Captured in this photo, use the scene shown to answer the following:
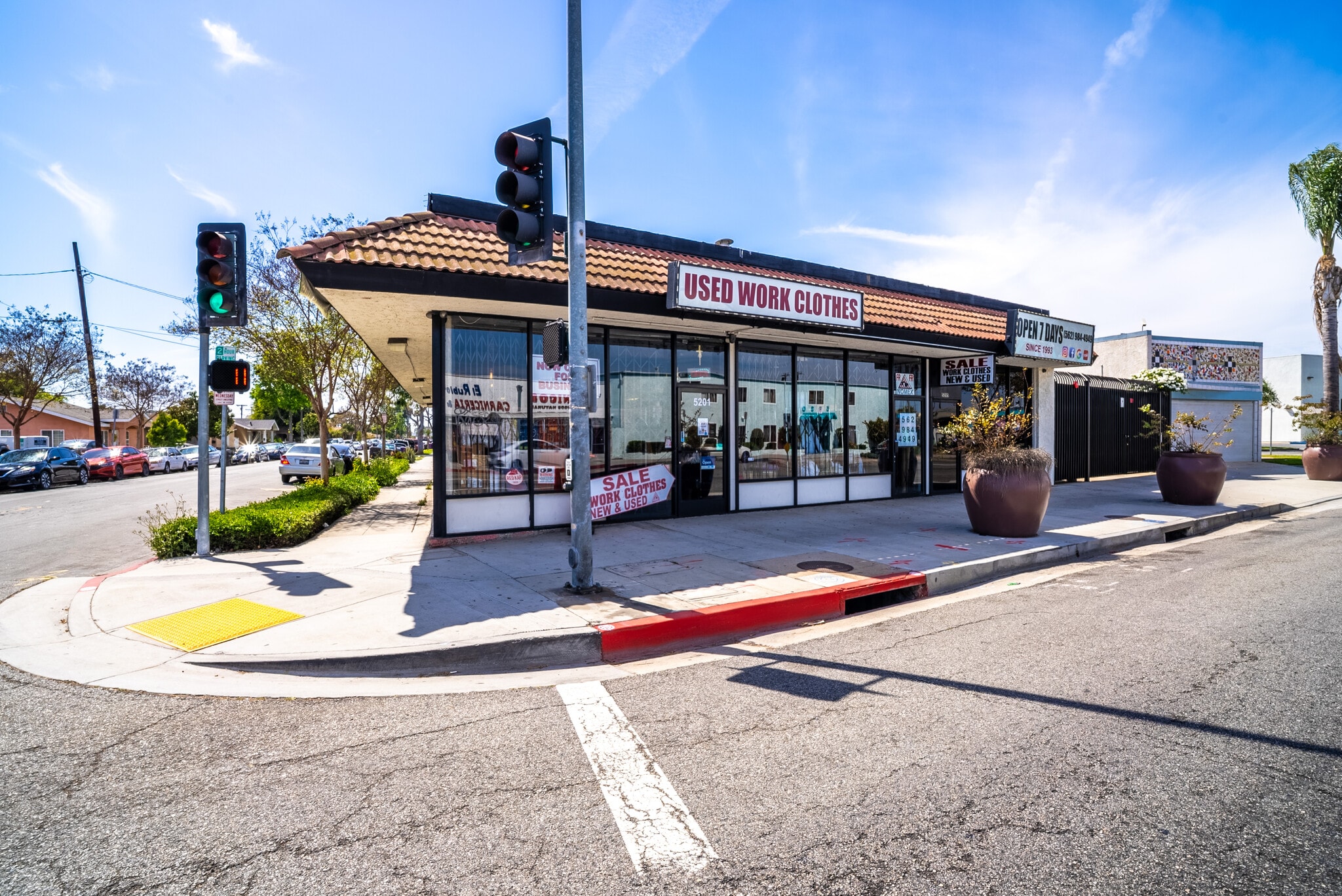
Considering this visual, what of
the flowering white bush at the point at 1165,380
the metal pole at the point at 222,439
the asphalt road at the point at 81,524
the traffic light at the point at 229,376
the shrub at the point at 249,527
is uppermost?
the flowering white bush at the point at 1165,380

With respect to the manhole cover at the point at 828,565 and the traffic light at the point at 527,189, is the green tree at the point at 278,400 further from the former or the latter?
the manhole cover at the point at 828,565

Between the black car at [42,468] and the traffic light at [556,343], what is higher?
the traffic light at [556,343]

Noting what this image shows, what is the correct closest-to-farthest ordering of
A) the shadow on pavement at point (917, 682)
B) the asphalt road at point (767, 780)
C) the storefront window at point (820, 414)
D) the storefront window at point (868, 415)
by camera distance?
the asphalt road at point (767, 780), the shadow on pavement at point (917, 682), the storefront window at point (820, 414), the storefront window at point (868, 415)

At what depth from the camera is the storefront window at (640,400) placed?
11.0 m

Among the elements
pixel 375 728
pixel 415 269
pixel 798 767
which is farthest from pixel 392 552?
pixel 798 767

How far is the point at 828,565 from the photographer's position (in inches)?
313

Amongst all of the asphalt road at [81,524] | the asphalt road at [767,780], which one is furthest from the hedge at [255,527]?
the asphalt road at [767,780]

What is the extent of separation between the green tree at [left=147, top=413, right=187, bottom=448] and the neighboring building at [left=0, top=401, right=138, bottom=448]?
223 cm

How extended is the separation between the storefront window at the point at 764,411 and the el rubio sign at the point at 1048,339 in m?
5.06

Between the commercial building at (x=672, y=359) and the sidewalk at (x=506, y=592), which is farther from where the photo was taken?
the commercial building at (x=672, y=359)

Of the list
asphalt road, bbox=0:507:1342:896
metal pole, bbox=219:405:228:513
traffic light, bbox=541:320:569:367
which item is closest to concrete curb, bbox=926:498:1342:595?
asphalt road, bbox=0:507:1342:896

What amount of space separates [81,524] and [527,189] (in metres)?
13.6

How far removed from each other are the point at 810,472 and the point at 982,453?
3944mm

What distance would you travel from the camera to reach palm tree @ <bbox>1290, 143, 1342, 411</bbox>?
23406mm
